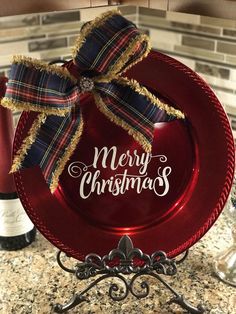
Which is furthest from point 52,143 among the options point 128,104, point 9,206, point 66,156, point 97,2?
point 97,2

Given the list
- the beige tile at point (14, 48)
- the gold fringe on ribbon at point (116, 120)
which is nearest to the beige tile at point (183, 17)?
the beige tile at point (14, 48)

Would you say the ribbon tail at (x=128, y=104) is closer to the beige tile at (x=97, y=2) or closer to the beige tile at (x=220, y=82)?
the beige tile at (x=97, y=2)

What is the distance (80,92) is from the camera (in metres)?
0.70

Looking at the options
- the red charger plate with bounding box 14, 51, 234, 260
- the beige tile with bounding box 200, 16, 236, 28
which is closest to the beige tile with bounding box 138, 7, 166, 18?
the beige tile with bounding box 200, 16, 236, 28

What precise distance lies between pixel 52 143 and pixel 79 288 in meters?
0.29

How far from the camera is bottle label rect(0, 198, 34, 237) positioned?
35.2 inches

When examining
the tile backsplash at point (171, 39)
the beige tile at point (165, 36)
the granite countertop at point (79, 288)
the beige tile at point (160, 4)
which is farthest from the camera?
the beige tile at point (165, 36)

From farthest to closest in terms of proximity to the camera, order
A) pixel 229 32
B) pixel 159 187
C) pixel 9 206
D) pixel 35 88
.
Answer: pixel 229 32 < pixel 9 206 < pixel 159 187 < pixel 35 88

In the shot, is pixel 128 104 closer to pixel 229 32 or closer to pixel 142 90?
pixel 142 90

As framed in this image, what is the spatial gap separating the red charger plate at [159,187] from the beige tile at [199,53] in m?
0.33

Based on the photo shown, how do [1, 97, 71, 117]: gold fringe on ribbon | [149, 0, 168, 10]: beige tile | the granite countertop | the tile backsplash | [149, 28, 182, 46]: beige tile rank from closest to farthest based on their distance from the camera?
[1, 97, 71, 117]: gold fringe on ribbon
the granite countertop
[149, 0, 168, 10]: beige tile
the tile backsplash
[149, 28, 182, 46]: beige tile

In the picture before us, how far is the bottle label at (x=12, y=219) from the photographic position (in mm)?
895

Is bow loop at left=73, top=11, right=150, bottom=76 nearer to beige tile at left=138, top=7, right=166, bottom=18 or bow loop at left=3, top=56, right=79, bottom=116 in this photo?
bow loop at left=3, top=56, right=79, bottom=116

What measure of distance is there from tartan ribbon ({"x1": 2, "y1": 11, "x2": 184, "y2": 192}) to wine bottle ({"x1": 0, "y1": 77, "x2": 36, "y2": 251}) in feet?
0.52
